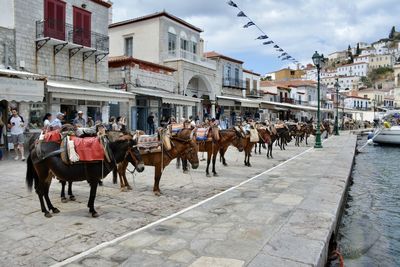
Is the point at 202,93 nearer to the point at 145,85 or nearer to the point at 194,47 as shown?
the point at 194,47

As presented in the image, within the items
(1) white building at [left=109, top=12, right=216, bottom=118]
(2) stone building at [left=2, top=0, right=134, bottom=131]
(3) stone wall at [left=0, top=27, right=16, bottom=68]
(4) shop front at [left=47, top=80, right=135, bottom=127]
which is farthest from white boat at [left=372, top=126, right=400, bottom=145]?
(3) stone wall at [left=0, top=27, right=16, bottom=68]

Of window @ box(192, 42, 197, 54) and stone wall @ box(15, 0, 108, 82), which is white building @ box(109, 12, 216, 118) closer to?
window @ box(192, 42, 197, 54)

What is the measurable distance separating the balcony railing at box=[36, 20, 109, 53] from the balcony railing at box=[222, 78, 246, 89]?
1635 cm

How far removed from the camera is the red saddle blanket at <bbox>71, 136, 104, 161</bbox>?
5707mm

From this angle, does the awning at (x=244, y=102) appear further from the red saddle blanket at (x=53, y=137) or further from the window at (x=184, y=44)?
the red saddle blanket at (x=53, y=137)

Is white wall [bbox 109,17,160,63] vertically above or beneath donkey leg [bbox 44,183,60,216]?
above

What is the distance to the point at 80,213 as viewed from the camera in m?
5.97

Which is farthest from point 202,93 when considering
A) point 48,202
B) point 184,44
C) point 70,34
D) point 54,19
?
point 48,202

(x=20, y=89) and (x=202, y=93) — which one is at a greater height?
(x=202, y=93)

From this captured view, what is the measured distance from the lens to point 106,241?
15.4ft

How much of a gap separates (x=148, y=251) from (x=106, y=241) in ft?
2.59

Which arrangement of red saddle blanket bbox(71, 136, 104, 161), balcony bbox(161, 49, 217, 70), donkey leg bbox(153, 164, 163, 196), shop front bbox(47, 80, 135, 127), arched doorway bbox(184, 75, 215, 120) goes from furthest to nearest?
arched doorway bbox(184, 75, 215, 120), balcony bbox(161, 49, 217, 70), shop front bbox(47, 80, 135, 127), donkey leg bbox(153, 164, 163, 196), red saddle blanket bbox(71, 136, 104, 161)

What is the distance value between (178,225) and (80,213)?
1842 millimetres

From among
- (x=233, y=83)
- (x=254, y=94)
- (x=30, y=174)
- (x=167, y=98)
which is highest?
(x=233, y=83)
